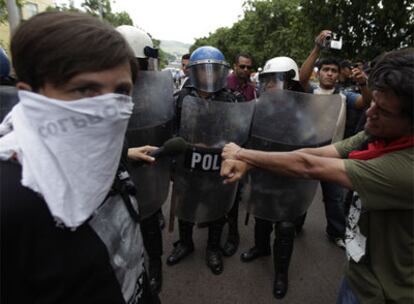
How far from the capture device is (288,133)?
2.13 metres

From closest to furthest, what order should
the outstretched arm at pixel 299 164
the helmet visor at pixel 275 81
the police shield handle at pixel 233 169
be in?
the outstretched arm at pixel 299 164, the police shield handle at pixel 233 169, the helmet visor at pixel 275 81

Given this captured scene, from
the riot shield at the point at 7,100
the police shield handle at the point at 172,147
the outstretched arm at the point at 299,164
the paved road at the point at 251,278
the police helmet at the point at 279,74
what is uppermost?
the police helmet at the point at 279,74

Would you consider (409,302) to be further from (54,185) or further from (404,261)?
(54,185)

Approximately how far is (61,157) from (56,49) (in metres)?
0.26

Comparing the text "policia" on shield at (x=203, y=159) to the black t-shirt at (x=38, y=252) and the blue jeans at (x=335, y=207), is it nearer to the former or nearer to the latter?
the black t-shirt at (x=38, y=252)

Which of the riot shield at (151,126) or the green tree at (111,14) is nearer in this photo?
the riot shield at (151,126)

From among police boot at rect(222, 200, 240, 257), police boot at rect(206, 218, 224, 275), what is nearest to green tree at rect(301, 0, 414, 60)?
police boot at rect(222, 200, 240, 257)

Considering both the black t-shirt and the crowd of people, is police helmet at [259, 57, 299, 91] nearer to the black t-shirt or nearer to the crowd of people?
the crowd of people

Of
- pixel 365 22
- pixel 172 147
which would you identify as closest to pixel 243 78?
pixel 172 147

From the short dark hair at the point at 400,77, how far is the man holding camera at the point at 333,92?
1826mm

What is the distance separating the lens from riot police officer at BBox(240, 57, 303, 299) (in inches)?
95.2

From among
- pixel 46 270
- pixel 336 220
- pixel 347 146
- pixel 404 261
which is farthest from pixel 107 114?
pixel 336 220

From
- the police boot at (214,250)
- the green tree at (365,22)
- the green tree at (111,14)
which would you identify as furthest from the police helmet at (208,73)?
the green tree at (111,14)

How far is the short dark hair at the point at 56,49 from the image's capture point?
72 cm
